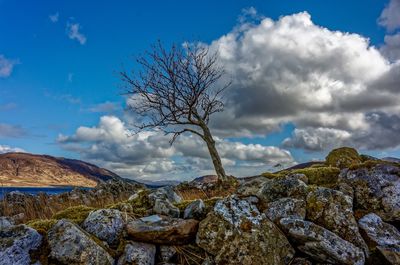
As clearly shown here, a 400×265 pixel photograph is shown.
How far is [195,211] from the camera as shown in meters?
6.26

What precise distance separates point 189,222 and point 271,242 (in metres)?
1.48

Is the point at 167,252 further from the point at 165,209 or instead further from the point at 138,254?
the point at 165,209

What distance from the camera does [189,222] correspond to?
5.88 m

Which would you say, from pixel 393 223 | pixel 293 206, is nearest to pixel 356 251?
pixel 293 206

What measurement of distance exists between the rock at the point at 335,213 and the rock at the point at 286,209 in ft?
0.61

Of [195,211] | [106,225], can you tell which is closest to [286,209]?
[195,211]

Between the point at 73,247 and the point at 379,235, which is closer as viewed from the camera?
the point at 73,247

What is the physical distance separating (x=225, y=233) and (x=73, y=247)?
2.47m

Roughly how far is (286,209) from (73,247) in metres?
3.83

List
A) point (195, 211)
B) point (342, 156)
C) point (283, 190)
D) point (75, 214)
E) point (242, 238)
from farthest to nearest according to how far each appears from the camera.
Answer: point (342, 156) → point (283, 190) → point (75, 214) → point (195, 211) → point (242, 238)

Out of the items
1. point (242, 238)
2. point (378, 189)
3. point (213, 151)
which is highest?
point (213, 151)

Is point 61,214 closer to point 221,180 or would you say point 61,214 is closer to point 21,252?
point 21,252

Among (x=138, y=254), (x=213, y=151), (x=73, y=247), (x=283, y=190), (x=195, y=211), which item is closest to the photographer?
(x=73, y=247)

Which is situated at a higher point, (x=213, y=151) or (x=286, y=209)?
(x=213, y=151)
